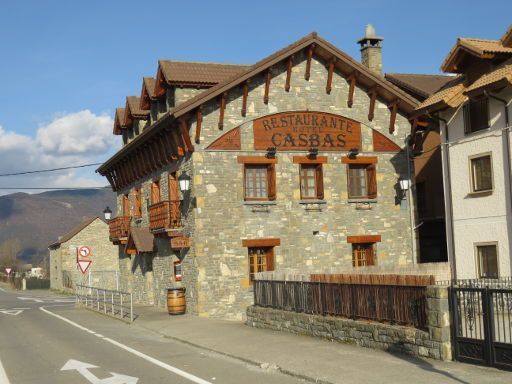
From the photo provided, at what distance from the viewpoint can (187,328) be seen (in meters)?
20.0

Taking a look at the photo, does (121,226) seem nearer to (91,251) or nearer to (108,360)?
(108,360)

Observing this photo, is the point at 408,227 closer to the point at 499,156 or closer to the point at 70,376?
the point at 499,156

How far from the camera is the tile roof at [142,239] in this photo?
1120 inches

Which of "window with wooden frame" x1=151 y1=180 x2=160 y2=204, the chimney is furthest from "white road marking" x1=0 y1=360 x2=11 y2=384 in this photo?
the chimney

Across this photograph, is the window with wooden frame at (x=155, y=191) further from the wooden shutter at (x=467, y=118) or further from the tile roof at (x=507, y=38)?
the tile roof at (x=507, y=38)

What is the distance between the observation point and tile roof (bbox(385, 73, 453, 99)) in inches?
1171

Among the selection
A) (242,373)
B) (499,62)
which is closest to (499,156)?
(499,62)

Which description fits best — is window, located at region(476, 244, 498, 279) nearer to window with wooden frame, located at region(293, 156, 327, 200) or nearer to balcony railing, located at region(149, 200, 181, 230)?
window with wooden frame, located at region(293, 156, 327, 200)

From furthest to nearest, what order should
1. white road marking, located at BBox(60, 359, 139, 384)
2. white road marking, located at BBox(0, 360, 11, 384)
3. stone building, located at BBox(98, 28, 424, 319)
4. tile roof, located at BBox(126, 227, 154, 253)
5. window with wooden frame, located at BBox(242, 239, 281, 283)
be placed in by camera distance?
tile roof, located at BBox(126, 227, 154, 253) → window with wooden frame, located at BBox(242, 239, 281, 283) → stone building, located at BBox(98, 28, 424, 319) → white road marking, located at BBox(0, 360, 11, 384) → white road marking, located at BBox(60, 359, 139, 384)

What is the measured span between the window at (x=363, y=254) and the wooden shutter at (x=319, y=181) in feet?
7.63

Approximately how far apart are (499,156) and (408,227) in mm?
6770

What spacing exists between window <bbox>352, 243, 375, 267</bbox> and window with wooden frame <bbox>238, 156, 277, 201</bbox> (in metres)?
3.91

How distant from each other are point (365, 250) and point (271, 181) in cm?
461

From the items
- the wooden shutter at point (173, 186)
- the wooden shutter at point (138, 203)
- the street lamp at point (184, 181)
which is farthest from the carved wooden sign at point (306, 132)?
the wooden shutter at point (138, 203)
